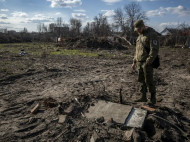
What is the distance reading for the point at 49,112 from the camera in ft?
14.3

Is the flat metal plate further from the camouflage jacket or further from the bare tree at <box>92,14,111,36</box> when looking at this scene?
the bare tree at <box>92,14,111,36</box>

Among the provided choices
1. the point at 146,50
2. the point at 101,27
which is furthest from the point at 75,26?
the point at 146,50

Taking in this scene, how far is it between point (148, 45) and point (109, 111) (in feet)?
5.94

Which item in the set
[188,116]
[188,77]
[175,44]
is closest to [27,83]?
[188,116]

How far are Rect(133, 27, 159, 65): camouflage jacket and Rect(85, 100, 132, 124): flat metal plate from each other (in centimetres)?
126

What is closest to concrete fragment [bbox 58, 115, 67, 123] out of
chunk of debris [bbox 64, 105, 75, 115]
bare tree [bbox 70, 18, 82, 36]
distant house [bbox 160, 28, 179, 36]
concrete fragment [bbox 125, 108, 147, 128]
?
chunk of debris [bbox 64, 105, 75, 115]

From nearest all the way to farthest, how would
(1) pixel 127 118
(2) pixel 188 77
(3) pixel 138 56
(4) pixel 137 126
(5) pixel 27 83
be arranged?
1. (4) pixel 137 126
2. (1) pixel 127 118
3. (3) pixel 138 56
4. (5) pixel 27 83
5. (2) pixel 188 77

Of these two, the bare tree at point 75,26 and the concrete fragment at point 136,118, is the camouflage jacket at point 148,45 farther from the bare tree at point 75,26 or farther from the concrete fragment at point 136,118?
the bare tree at point 75,26

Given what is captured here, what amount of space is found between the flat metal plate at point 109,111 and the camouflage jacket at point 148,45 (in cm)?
126

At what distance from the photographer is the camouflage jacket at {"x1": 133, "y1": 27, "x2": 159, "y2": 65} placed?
13.9ft

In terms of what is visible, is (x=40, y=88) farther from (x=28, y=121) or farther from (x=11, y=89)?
(x=28, y=121)

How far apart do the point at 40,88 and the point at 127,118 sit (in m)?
3.73

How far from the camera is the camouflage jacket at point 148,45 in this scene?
4.22 m

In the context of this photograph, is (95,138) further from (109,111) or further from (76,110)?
(76,110)
